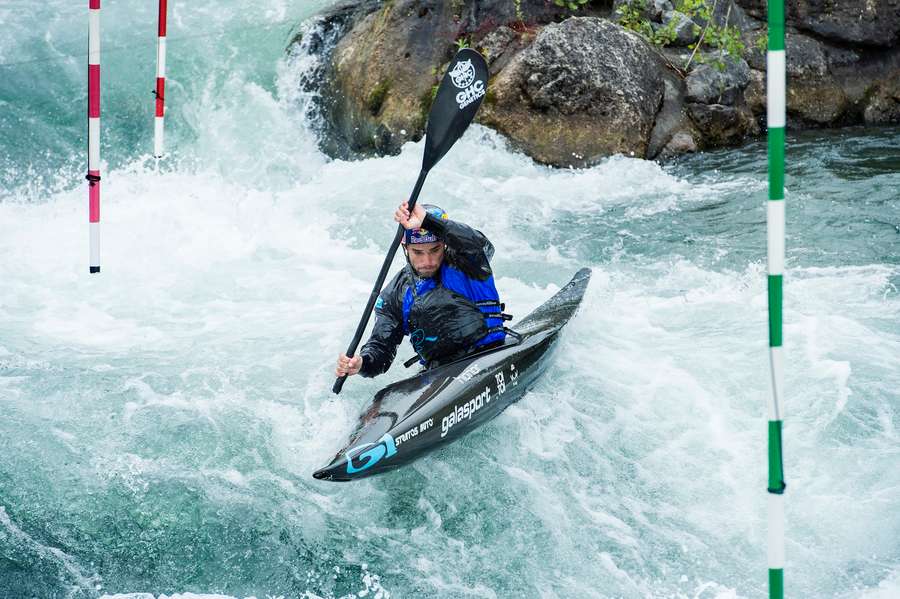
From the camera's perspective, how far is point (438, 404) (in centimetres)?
381

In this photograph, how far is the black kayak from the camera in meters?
3.57

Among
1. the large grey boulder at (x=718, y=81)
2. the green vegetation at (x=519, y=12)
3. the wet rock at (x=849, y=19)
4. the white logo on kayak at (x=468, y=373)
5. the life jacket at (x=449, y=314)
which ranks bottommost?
the white logo on kayak at (x=468, y=373)

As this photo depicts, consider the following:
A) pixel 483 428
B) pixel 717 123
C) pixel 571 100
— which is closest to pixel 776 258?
pixel 483 428

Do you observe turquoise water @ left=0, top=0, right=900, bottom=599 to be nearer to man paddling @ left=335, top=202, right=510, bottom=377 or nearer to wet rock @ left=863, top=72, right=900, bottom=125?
man paddling @ left=335, top=202, right=510, bottom=377

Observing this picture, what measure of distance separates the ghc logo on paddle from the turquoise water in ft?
4.41

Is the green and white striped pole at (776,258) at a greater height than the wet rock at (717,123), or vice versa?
the green and white striped pole at (776,258)

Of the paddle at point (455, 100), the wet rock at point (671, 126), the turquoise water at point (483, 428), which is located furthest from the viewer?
the wet rock at point (671, 126)

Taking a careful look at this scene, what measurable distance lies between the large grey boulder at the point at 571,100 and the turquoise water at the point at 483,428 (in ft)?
0.73

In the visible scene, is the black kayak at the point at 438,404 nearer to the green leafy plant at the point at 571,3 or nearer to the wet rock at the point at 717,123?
the wet rock at the point at 717,123

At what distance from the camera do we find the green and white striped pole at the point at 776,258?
229 centimetres

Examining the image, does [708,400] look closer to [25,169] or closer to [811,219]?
[811,219]

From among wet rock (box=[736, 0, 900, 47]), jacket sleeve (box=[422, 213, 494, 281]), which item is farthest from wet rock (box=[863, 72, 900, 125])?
jacket sleeve (box=[422, 213, 494, 281])

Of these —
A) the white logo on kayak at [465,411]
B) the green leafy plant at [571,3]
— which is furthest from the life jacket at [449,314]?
the green leafy plant at [571,3]

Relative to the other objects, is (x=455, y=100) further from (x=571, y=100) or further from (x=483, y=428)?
(x=571, y=100)
